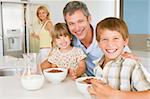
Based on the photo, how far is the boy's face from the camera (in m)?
0.87

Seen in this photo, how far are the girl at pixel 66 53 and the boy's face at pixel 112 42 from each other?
1.01 feet

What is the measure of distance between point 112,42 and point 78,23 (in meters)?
0.32

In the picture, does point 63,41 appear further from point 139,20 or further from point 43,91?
point 139,20

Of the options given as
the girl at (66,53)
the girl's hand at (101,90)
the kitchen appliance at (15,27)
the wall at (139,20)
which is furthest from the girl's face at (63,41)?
the wall at (139,20)

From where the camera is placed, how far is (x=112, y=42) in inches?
34.7

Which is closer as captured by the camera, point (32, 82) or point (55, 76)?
point (32, 82)

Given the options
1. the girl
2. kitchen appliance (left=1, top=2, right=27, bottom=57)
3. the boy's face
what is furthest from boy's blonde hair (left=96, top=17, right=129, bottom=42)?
kitchen appliance (left=1, top=2, right=27, bottom=57)

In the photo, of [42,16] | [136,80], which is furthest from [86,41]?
[42,16]

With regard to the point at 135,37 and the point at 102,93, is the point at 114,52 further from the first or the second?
the point at 135,37

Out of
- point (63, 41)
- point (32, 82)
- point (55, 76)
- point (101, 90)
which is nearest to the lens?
point (101, 90)

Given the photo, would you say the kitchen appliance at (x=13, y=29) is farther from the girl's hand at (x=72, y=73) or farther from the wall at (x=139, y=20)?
the girl's hand at (x=72, y=73)

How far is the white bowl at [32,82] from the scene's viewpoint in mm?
987

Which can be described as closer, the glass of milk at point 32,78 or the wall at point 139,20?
the glass of milk at point 32,78

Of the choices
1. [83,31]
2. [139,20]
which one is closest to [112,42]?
[83,31]
